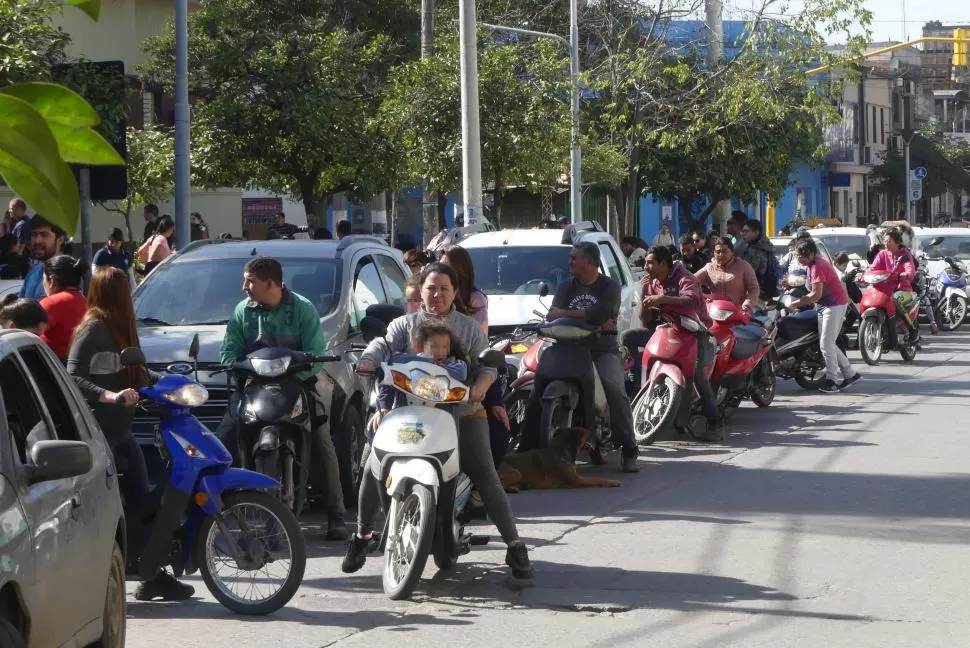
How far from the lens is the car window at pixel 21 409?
4953 millimetres

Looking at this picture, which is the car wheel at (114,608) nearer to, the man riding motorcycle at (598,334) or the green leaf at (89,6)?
the green leaf at (89,6)

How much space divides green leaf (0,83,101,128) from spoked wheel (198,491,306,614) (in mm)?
5631

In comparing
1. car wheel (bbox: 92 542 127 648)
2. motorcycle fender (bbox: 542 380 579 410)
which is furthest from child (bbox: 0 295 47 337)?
motorcycle fender (bbox: 542 380 579 410)

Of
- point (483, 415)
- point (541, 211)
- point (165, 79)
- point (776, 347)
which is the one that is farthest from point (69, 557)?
point (541, 211)

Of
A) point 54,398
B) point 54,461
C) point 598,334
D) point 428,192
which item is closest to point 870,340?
point 428,192

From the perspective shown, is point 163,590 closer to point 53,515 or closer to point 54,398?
point 54,398

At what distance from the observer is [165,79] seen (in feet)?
111

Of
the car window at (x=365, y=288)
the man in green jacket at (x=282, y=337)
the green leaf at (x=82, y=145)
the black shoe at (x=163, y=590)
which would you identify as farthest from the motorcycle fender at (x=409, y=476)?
the green leaf at (x=82, y=145)

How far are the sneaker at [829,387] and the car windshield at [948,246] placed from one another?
495 inches

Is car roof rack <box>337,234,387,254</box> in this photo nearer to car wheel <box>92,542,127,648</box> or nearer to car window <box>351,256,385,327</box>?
car window <box>351,256,385,327</box>

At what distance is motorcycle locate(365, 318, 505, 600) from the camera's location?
7.40 metres

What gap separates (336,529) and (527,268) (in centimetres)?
642

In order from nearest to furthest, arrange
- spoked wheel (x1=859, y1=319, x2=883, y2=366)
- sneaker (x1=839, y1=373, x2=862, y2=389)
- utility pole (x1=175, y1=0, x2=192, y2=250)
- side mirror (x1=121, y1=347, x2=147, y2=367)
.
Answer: side mirror (x1=121, y1=347, x2=147, y2=367) → sneaker (x1=839, y1=373, x2=862, y2=389) → utility pole (x1=175, y1=0, x2=192, y2=250) → spoked wheel (x1=859, y1=319, x2=883, y2=366)

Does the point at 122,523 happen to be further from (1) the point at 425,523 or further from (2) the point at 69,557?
(1) the point at 425,523
